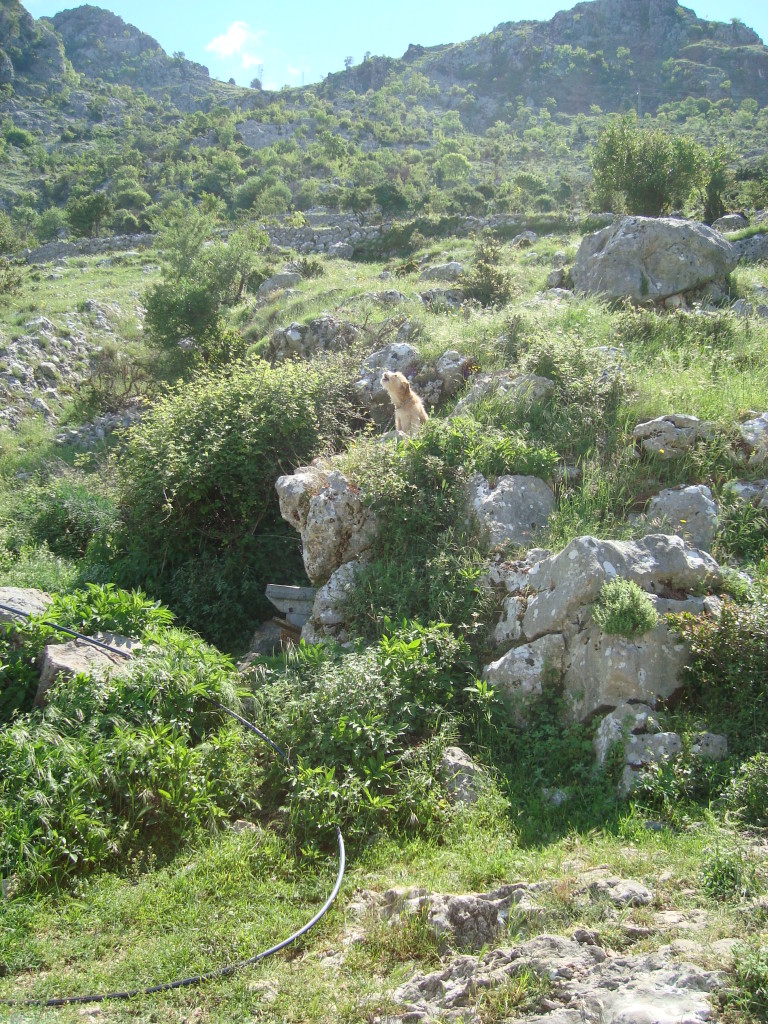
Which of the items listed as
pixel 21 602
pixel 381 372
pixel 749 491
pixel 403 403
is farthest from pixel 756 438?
pixel 21 602

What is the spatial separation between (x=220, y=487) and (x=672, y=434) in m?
5.53

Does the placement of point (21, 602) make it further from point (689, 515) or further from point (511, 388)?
point (689, 515)

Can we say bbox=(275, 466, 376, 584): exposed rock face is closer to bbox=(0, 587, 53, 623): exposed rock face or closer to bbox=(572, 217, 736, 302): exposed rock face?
bbox=(0, 587, 53, 623): exposed rock face

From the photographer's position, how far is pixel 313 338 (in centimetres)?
1484

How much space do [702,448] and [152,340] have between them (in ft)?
53.9

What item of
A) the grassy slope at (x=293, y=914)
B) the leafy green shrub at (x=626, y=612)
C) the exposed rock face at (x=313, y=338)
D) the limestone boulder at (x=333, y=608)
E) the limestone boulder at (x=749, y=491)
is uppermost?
the exposed rock face at (x=313, y=338)

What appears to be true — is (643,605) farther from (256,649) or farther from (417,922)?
(256,649)

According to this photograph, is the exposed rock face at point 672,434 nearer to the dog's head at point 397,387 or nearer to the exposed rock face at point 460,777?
the dog's head at point 397,387

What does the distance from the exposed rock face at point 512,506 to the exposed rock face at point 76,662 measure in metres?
3.59

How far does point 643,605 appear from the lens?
5.26 m

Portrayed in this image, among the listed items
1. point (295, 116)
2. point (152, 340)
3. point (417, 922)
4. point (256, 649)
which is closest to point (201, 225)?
point (152, 340)

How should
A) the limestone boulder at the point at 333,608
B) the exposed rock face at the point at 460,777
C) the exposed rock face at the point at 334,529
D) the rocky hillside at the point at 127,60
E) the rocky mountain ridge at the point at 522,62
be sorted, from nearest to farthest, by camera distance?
the exposed rock face at the point at 460,777, the limestone boulder at the point at 333,608, the exposed rock face at the point at 334,529, the rocky mountain ridge at the point at 522,62, the rocky hillside at the point at 127,60

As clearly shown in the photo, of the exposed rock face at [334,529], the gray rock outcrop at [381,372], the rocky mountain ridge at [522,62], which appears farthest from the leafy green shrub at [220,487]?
the rocky mountain ridge at [522,62]

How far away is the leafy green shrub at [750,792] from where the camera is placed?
4.33 metres
